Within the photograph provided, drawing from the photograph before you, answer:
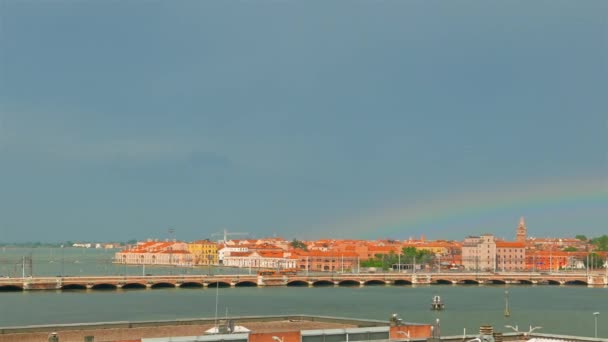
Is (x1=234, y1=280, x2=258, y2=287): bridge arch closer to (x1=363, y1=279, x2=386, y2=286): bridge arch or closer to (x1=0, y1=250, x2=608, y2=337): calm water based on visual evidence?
(x1=0, y1=250, x2=608, y2=337): calm water

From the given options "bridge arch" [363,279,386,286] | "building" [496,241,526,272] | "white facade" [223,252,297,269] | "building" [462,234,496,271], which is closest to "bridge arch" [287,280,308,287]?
"bridge arch" [363,279,386,286]

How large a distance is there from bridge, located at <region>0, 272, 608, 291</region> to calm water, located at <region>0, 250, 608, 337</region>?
3148 mm

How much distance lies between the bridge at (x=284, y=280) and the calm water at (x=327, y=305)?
3.15 metres

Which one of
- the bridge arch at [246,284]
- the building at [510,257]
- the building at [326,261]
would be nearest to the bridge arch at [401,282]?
the bridge arch at [246,284]

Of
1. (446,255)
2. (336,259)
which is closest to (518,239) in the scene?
(446,255)

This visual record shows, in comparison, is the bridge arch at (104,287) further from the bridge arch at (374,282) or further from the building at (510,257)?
the building at (510,257)

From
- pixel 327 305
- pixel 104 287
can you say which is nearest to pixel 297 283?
pixel 104 287

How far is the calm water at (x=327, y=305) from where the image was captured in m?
55.8

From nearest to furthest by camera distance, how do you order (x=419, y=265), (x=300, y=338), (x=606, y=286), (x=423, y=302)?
(x=300, y=338) < (x=423, y=302) < (x=606, y=286) < (x=419, y=265)

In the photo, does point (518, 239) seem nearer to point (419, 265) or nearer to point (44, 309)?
point (419, 265)

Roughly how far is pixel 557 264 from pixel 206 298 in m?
100

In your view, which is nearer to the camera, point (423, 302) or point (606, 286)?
point (423, 302)

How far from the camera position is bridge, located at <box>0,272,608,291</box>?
87062 millimetres

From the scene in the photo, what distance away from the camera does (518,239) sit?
628 ft
